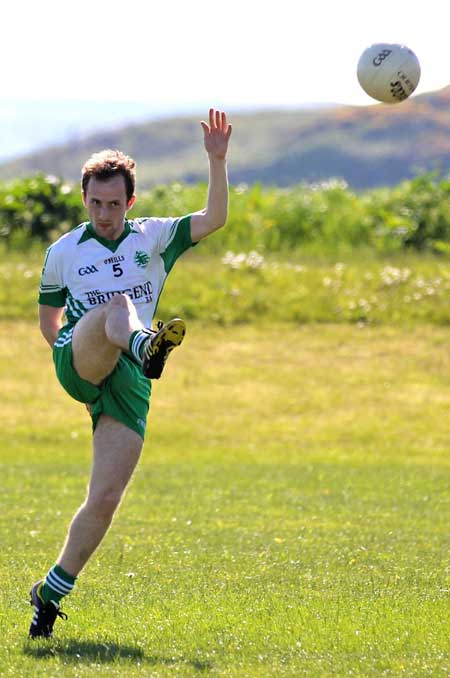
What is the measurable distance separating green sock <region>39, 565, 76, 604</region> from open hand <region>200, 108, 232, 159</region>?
2723 millimetres

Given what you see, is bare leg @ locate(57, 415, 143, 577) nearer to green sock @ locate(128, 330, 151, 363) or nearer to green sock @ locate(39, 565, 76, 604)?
green sock @ locate(39, 565, 76, 604)

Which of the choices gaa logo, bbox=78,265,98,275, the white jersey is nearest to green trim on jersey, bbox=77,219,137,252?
the white jersey

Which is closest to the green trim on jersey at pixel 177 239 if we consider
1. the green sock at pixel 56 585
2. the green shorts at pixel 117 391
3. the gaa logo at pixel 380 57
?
the green shorts at pixel 117 391

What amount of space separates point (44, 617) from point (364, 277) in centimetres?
2466

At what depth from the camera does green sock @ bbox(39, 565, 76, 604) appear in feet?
23.6

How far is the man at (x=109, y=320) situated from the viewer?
7.19 m

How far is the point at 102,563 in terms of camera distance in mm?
10695

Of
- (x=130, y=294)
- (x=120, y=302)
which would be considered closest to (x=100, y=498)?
(x=120, y=302)

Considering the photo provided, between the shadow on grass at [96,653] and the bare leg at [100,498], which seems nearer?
the shadow on grass at [96,653]

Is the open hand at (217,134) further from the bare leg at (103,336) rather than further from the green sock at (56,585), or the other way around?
the green sock at (56,585)

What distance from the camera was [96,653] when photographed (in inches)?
274

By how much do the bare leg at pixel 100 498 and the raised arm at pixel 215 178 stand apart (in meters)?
1.54

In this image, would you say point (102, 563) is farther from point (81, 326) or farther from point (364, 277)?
point (364, 277)

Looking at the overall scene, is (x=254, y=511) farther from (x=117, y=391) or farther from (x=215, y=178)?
(x=117, y=391)
